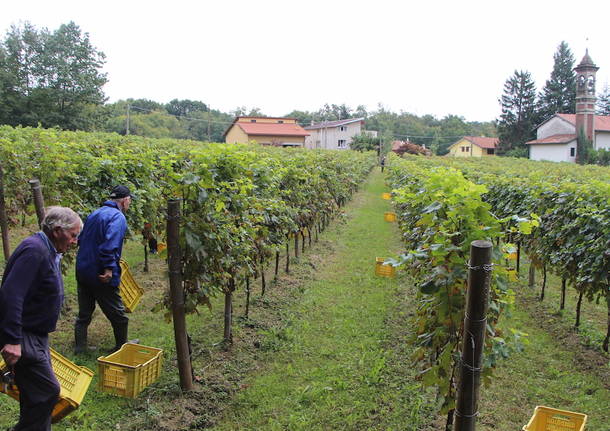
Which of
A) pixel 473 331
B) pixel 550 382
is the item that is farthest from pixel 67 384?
pixel 550 382

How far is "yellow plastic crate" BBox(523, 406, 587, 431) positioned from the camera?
4004 millimetres

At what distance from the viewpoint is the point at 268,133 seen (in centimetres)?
5797

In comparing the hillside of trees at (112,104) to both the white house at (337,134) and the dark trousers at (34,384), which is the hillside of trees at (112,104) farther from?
the dark trousers at (34,384)

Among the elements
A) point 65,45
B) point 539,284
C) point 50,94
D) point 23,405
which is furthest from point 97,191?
point 65,45

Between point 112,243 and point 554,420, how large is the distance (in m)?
4.54

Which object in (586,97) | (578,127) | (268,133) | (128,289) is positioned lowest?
(128,289)

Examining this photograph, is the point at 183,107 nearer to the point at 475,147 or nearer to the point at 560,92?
the point at 475,147

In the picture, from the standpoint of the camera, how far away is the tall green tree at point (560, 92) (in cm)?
6919

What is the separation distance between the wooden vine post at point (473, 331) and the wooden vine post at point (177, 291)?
9.11 feet

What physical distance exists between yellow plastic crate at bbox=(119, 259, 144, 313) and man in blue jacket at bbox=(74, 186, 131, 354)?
1.84 ft

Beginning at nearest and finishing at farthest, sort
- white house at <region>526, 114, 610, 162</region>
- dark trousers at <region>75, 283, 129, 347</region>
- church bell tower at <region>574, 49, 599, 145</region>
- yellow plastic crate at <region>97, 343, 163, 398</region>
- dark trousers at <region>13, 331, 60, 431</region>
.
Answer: dark trousers at <region>13, 331, 60, 431</region>, yellow plastic crate at <region>97, 343, 163, 398</region>, dark trousers at <region>75, 283, 129, 347</region>, church bell tower at <region>574, 49, 599, 145</region>, white house at <region>526, 114, 610, 162</region>

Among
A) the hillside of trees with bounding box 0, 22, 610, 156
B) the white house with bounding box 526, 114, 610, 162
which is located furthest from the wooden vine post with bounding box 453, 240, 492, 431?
the white house with bounding box 526, 114, 610, 162

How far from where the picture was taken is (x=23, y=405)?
310cm

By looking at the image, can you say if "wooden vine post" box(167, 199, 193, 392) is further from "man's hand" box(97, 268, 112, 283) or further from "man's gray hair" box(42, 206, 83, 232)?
"man's gray hair" box(42, 206, 83, 232)
